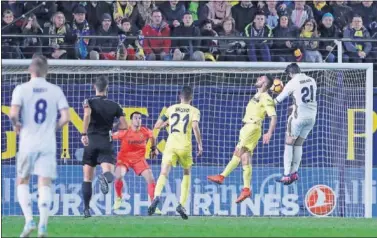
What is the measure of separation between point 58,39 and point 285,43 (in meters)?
4.21

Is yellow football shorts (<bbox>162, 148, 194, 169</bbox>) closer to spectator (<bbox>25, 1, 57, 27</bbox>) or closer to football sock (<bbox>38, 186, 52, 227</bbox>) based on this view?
spectator (<bbox>25, 1, 57, 27</bbox>)

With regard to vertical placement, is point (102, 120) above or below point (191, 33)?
below

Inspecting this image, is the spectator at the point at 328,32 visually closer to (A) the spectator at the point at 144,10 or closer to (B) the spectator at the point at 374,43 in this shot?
(B) the spectator at the point at 374,43

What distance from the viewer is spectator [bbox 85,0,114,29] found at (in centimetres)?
2584

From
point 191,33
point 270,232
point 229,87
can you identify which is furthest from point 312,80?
point 270,232

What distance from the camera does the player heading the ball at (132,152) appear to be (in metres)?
22.6

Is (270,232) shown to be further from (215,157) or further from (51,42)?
(51,42)

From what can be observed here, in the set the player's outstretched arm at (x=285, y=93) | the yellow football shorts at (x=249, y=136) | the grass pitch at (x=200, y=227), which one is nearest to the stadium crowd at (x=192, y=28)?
the yellow football shorts at (x=249, y=136)

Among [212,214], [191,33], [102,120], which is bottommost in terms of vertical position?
[212,214]

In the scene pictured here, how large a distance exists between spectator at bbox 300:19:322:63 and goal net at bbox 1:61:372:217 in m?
0.96

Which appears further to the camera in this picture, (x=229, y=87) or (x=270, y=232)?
(x=229, y=87)

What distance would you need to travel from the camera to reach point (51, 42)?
983 inches

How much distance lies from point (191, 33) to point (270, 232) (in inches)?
354

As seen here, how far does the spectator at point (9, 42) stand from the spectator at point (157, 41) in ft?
7.59
